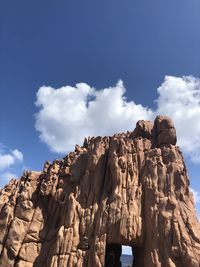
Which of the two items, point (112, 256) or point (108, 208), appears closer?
point (108, 208)

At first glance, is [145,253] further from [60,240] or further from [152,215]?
[60,240]

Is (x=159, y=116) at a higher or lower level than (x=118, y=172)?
higher

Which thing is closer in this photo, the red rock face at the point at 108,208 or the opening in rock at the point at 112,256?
the red rock face at the point at 108,208

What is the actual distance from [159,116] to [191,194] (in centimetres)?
→ 1028

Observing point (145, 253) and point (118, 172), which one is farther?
point (118, 172)

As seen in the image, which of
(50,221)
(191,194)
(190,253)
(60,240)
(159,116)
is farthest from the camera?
(159,116)

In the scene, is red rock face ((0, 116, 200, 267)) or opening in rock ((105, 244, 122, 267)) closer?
red rock face ((0, 116, 200, 267))

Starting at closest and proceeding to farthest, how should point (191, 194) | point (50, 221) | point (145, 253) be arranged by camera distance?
point (145, 253), point (191, 194), point (50, 221)

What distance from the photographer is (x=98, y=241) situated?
28.6 metres

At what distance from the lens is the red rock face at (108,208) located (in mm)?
27891

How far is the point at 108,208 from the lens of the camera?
30.4 metres

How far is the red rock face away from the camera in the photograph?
1098 inches

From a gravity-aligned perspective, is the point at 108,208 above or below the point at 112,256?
above

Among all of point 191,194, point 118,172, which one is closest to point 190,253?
point 191,194
